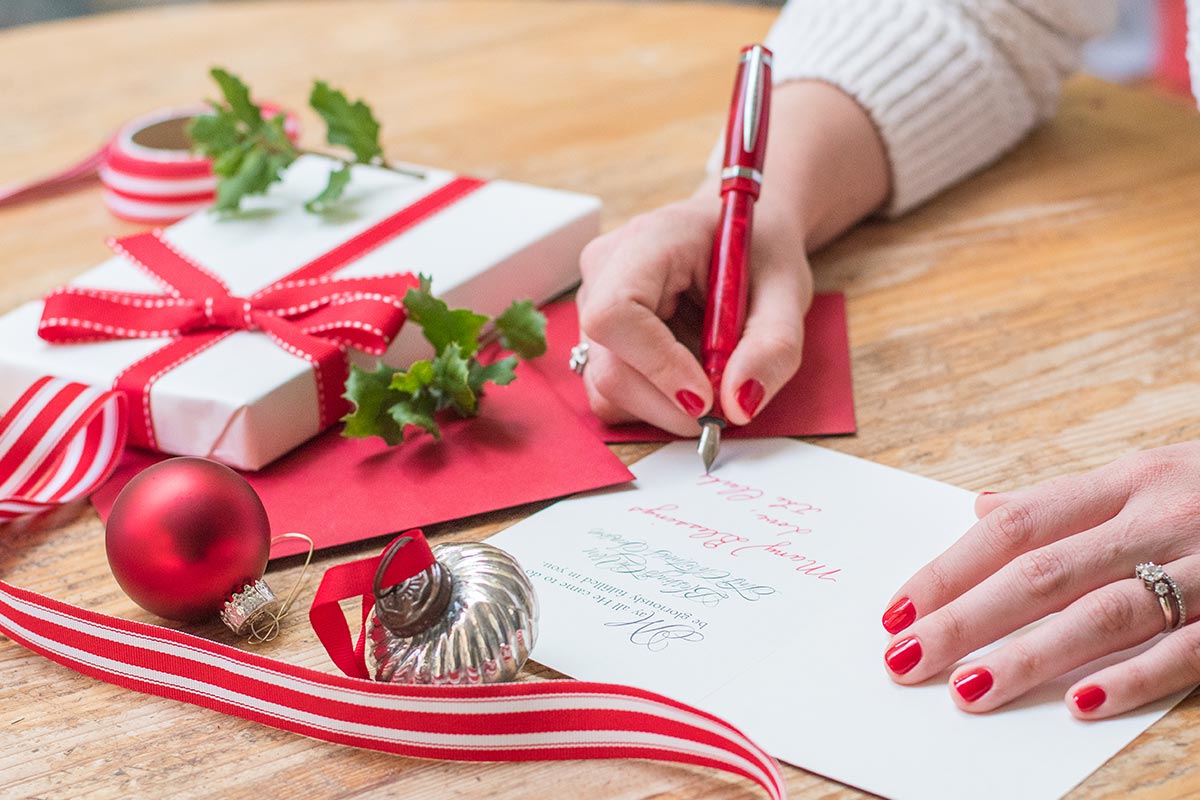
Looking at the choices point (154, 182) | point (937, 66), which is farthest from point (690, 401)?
point (154, 182)

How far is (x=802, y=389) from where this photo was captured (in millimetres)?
914

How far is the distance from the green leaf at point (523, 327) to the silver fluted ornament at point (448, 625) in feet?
1.17

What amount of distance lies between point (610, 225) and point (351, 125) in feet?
0.86

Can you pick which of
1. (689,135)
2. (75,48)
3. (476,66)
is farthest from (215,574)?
(75,48)

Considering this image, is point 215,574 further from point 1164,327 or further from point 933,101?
point 933,101

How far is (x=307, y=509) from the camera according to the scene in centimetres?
80

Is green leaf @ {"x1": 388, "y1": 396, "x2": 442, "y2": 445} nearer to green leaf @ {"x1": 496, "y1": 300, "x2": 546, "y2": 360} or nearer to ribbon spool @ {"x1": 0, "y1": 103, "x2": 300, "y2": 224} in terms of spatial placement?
green leaf @ {"x1": 496, "y1": 300, "x2": 546, "y2": 360}

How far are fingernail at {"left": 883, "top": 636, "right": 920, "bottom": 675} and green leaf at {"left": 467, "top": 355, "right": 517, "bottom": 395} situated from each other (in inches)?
14.5

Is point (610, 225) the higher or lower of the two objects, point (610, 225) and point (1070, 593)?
the lower

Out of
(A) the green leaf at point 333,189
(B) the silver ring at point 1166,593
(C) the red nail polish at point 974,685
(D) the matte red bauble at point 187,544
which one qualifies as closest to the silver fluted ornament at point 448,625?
(D) the matte red bauble at point 187,544

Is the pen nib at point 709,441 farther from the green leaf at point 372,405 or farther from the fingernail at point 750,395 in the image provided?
the green leaf at point 372,405

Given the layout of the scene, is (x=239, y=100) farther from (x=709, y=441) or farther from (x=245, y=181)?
(x=709, y=441)

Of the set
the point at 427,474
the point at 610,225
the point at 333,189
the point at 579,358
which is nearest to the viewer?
the point at 427,474

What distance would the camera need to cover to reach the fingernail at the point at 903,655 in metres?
0.61
